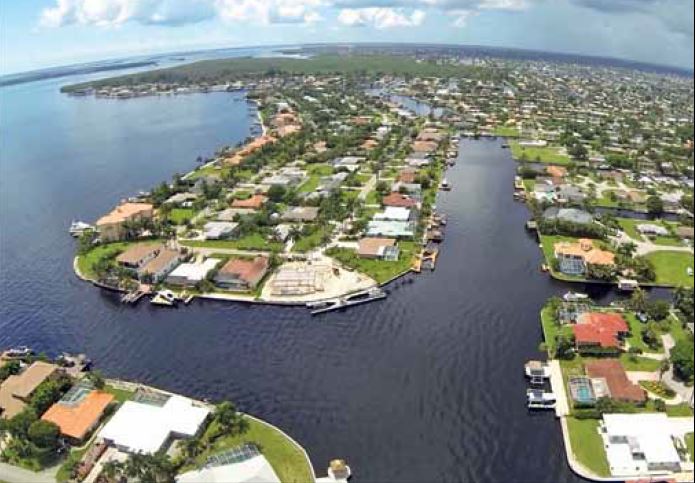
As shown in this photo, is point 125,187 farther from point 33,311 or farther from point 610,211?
point 610,211

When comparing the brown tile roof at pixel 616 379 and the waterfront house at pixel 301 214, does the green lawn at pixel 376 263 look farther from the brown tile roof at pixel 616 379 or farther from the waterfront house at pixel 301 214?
the brown tile roof at pixel 616 379

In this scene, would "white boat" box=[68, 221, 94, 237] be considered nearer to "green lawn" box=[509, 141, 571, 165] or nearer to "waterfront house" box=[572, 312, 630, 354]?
"waterfront house" box=[572, 312, 630, 354]

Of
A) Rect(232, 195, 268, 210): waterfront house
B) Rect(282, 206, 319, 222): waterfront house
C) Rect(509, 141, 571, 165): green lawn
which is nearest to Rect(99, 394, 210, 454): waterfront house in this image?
Rect(282, 206, 319, 222): waterfront house

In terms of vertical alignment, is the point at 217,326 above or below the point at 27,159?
above

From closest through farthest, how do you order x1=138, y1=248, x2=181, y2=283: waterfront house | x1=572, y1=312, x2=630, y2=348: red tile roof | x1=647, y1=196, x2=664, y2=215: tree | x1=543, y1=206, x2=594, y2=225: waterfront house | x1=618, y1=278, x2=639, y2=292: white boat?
x1=572, y1=312, x2=630, y2=348: red tile roof → x1=618, y1=278, x2=639, y2=292: white boat → x1=138, y1=248, x2=181, y2=283: waterfront house → x1=543, y1=206, x2=594, y2=225: waterfront house → x1=647, y1=196, x2=664, y2=215: tree

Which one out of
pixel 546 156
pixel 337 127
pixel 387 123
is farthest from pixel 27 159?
pixel 546 156

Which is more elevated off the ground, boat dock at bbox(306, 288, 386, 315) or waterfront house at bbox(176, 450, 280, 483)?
waterfront house at bbox(176, 450, 280, 483)

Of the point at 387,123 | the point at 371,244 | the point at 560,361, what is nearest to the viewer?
the point at 560,361
